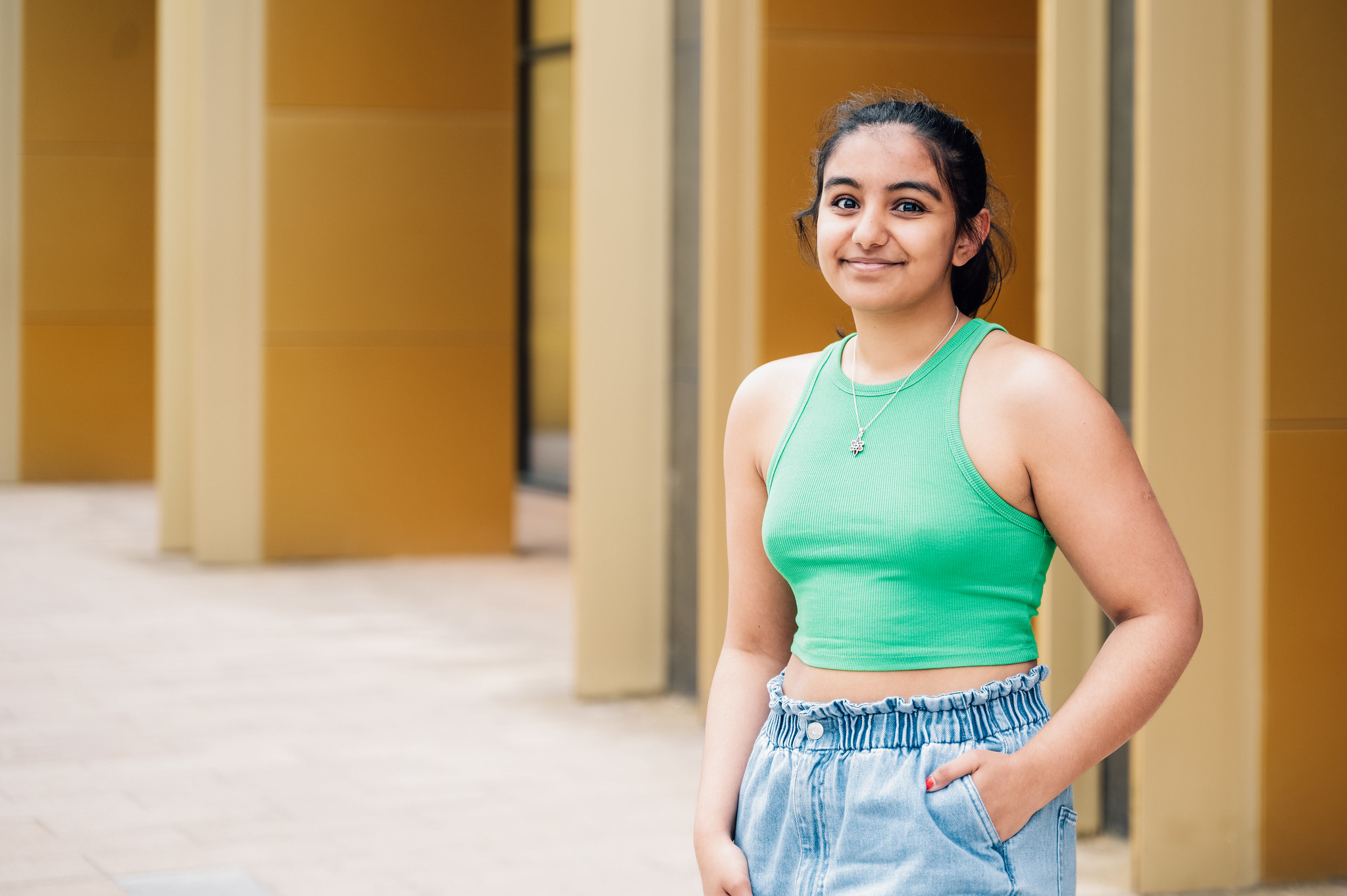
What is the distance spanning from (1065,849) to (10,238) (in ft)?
57.0

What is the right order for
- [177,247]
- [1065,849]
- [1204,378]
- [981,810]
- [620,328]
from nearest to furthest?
[981,810] < [1065,849] < [1204,378] < [620,328] < [177,247]

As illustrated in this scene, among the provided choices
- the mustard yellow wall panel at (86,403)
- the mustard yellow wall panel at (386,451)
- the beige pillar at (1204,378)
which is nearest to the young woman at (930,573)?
the beige pillar at (1204,378)

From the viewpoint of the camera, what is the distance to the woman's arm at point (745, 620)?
2.11 m

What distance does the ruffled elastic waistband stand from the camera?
191 cm

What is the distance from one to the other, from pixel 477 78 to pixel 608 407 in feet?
18.9

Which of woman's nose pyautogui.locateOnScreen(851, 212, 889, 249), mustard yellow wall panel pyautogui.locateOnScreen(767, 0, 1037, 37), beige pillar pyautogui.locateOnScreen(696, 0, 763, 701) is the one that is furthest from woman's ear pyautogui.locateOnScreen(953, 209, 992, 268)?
mustard yellow wall panel pyautogui.locateOnScreen(767, 0, 1037, 37)

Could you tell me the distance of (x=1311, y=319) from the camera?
4633 millimetres

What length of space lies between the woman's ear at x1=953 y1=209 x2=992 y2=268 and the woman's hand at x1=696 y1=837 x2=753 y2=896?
0.74 m

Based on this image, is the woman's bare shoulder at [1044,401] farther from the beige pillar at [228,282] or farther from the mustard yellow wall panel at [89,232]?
the mustard yellow wall panel at [89,232]

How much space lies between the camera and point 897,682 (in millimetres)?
1944

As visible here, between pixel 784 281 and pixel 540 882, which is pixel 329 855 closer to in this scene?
pixel 540 882

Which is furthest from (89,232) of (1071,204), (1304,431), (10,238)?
(1304,431)

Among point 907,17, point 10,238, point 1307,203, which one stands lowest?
point 1307,203

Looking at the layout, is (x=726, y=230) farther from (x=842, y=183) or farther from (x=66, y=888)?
(x=842, y=183)
